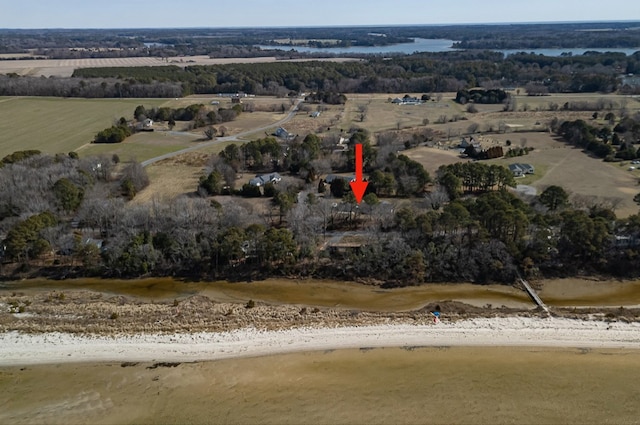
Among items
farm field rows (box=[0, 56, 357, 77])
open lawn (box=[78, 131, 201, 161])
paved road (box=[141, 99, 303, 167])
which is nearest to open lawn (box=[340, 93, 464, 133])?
paved road (box=[141, 99, 303, 167])

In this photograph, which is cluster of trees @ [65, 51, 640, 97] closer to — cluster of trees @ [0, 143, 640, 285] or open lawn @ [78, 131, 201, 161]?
open lawn @ [78, 131, 201, 161]

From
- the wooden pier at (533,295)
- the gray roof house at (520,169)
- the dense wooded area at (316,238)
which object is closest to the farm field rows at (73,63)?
the dense wooded area at (316,238)

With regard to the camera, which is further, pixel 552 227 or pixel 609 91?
pixel 609 91

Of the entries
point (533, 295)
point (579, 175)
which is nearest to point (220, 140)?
point (579, 175)

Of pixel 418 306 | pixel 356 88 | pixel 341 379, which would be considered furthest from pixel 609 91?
pixel 341 379

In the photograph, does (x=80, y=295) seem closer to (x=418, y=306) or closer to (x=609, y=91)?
(x=418, y=306)

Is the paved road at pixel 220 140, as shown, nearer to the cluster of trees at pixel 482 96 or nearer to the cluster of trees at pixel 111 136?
the cluster of trees at pixel 111 136
